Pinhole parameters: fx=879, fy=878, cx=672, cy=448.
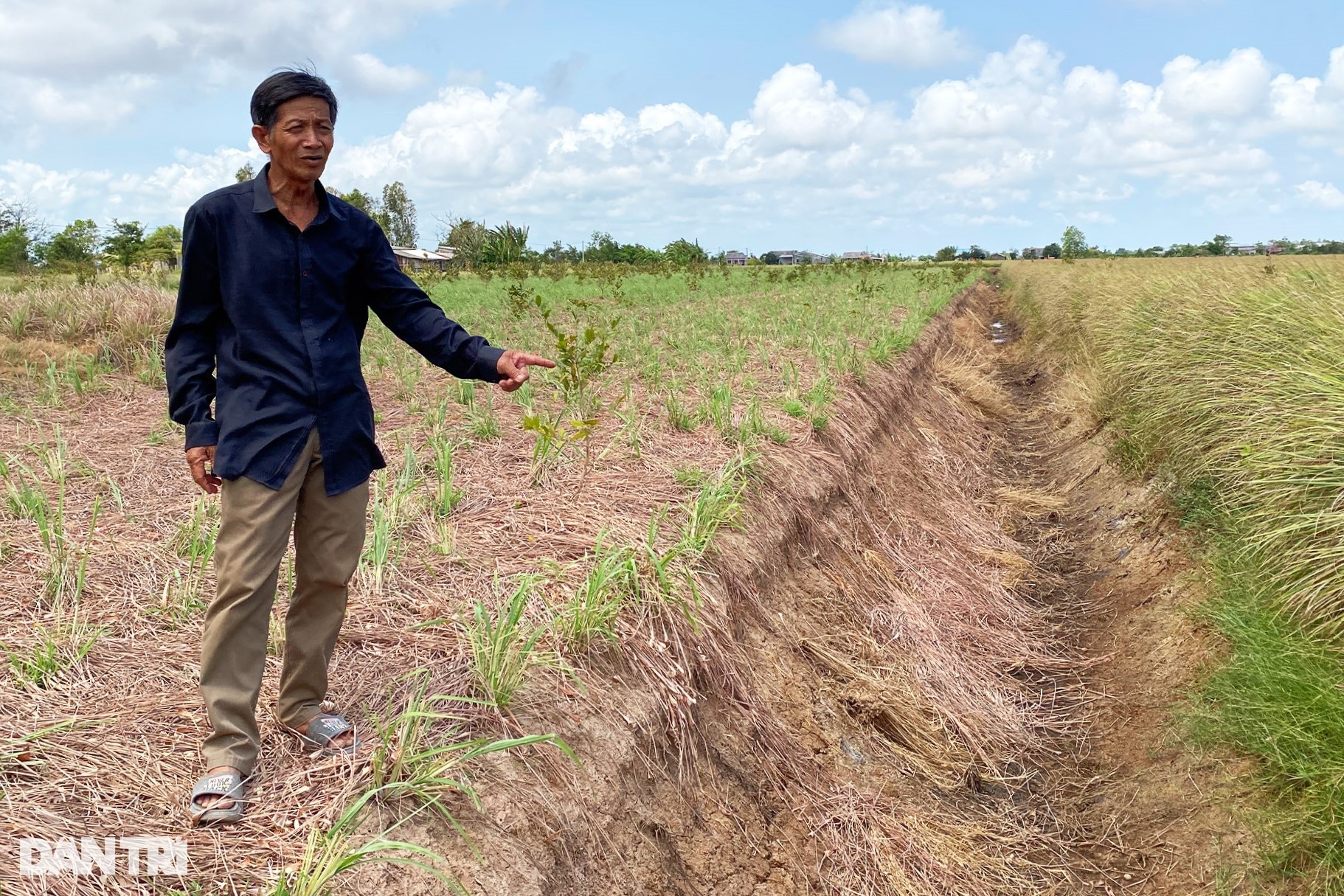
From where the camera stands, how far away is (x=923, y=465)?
7605mm

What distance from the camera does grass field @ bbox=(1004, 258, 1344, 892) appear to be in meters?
2.96

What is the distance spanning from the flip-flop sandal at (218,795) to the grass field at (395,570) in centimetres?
5

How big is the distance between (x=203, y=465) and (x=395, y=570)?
109cm

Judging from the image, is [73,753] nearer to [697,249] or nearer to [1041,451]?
[1041,451]

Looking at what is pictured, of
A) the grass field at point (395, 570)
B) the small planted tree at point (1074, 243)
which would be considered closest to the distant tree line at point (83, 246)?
the grass field at point (395, 570)

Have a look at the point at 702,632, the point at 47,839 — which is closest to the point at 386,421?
the point at 702,632

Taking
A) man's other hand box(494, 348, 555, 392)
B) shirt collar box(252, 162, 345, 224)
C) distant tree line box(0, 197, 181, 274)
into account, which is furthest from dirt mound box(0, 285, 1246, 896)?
distant tree line box(0, 197, 181, 274)

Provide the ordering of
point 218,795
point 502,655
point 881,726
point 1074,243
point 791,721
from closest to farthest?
point 218,795 < point 502,655 < point 791,721 < point 881,726 < point 1074,243

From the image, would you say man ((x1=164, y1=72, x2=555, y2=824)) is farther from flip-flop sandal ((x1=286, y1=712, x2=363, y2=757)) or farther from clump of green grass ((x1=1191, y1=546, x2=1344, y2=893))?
clump of green grass ((x1=1191, y1=546, x2=1344, y2=893))

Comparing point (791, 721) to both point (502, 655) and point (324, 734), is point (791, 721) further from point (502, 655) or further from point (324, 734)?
point (324, 734)

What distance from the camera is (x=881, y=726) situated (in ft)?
13.2

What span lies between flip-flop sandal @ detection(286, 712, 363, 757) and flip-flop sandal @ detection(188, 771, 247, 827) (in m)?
0.27

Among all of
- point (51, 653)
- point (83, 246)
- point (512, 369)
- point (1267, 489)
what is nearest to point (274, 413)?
point (512, 369)

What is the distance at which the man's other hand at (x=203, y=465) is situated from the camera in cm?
217
